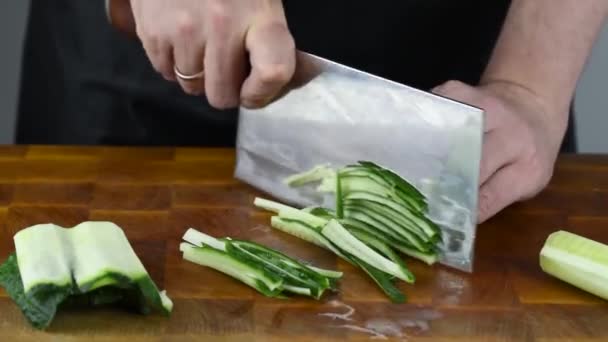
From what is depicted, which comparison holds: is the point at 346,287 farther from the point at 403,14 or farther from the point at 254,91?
the point at 403,14

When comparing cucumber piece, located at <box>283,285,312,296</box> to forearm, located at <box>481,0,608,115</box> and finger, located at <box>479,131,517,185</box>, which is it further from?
forearm, located at <box>481,0,608,115</box>

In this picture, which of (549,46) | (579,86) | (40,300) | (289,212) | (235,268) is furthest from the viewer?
(579,86)

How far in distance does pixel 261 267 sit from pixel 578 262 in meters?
0.33

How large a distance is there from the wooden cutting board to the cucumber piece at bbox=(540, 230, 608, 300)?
0.5 inches

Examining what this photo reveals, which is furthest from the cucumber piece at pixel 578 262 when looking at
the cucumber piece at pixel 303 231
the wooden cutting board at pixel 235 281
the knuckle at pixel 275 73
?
A: the knuckle at pixel 275 73

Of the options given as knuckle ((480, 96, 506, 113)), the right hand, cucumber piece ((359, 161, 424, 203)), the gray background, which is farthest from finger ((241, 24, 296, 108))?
the gray background

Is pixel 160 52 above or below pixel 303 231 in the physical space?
above

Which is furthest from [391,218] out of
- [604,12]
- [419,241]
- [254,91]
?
[604,12]

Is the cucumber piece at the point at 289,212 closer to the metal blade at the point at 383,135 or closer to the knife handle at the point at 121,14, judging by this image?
the metal blade at the point at 383,135

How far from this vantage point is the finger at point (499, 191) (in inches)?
52.4

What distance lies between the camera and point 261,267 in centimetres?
121

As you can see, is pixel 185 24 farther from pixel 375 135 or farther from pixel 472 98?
pixel 472 98

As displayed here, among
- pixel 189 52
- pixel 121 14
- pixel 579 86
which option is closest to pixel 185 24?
pixel 189 52

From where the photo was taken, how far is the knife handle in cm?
136
